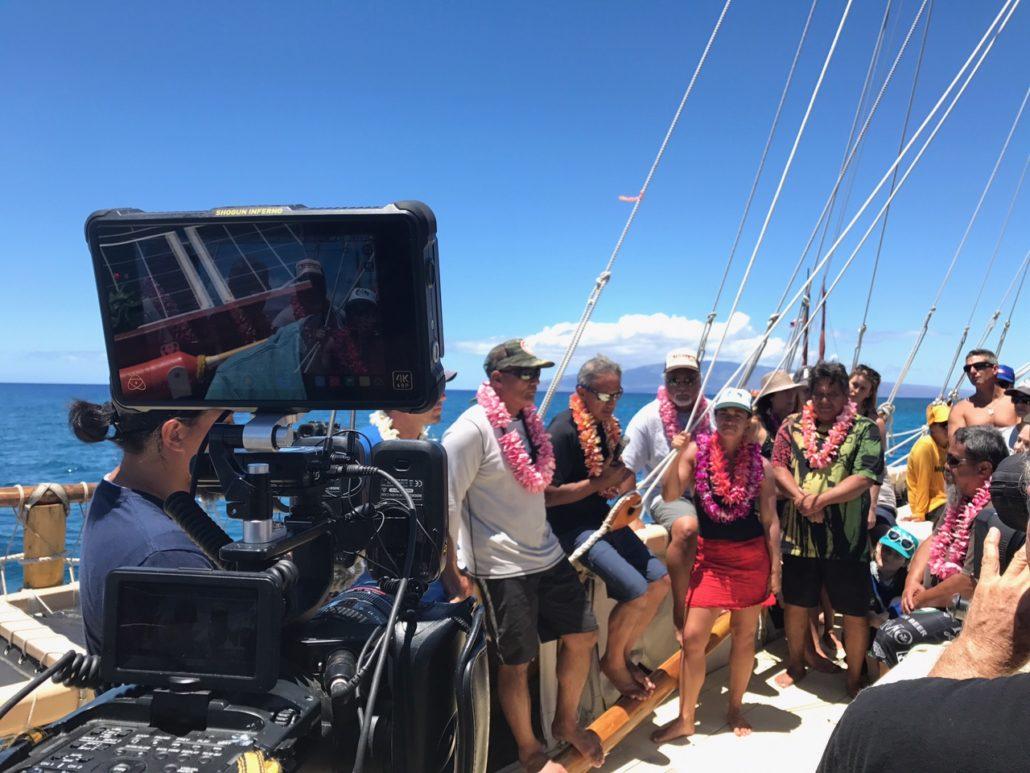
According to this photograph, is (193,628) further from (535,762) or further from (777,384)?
(777,384)

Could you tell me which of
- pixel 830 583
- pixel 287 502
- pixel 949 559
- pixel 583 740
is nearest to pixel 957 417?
pixel 830 583

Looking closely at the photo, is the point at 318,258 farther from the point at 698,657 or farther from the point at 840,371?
the point at 840,371

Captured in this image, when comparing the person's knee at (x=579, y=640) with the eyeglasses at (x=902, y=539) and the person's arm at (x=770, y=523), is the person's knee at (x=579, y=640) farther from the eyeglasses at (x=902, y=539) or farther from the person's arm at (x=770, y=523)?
Result: the eyeglasses at (x=902, y=539)

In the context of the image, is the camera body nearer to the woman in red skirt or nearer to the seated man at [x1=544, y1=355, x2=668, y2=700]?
the seated man at [x1=544, y1=355, x2=668, y2=700]

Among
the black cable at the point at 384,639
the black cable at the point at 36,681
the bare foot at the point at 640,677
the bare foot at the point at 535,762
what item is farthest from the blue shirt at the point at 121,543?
the bare foot at the point at 640,677

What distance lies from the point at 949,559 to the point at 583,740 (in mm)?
1690

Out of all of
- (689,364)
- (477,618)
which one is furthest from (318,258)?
(689,364)

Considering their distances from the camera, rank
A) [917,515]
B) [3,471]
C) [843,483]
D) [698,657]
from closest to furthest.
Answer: [698,657], [843,483], [917,515], [3,471]

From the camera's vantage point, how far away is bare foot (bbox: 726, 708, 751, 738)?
342 cm

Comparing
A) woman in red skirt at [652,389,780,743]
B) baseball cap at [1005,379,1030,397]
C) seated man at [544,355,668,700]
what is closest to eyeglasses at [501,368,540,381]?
seated man at [544,355,668,700]

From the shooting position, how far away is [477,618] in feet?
4.43

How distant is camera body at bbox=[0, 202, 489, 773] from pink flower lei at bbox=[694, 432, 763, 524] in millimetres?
2347

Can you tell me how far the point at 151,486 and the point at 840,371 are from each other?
3.49 metres

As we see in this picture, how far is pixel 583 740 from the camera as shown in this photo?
3002mm
